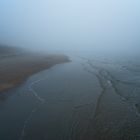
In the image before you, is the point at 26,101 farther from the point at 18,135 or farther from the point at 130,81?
the point at 130,81

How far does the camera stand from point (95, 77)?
2764cm

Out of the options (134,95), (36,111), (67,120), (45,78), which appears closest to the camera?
(67,120)

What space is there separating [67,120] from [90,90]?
22.6 ft

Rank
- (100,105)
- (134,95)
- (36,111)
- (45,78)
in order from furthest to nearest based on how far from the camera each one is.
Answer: (45,78) → (134,95) → (100,105) → (36,111)

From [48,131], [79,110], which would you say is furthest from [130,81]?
[48,131]

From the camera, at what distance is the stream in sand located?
13452 mm

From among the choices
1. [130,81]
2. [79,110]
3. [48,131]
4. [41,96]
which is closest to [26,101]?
[41,96]

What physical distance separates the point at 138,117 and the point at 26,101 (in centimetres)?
756

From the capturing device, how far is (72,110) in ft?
54.9

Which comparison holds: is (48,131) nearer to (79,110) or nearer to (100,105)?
(79,110)

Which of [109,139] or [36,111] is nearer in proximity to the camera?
[109,139]

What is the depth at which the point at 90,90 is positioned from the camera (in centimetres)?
2164

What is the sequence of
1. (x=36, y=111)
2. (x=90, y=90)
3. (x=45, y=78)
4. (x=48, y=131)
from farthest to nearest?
(x=45, y=78)
(x=90, y=90)
(x=36, y=111)
(x=48, y=131)

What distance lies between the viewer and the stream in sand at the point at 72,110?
44.1 feet
